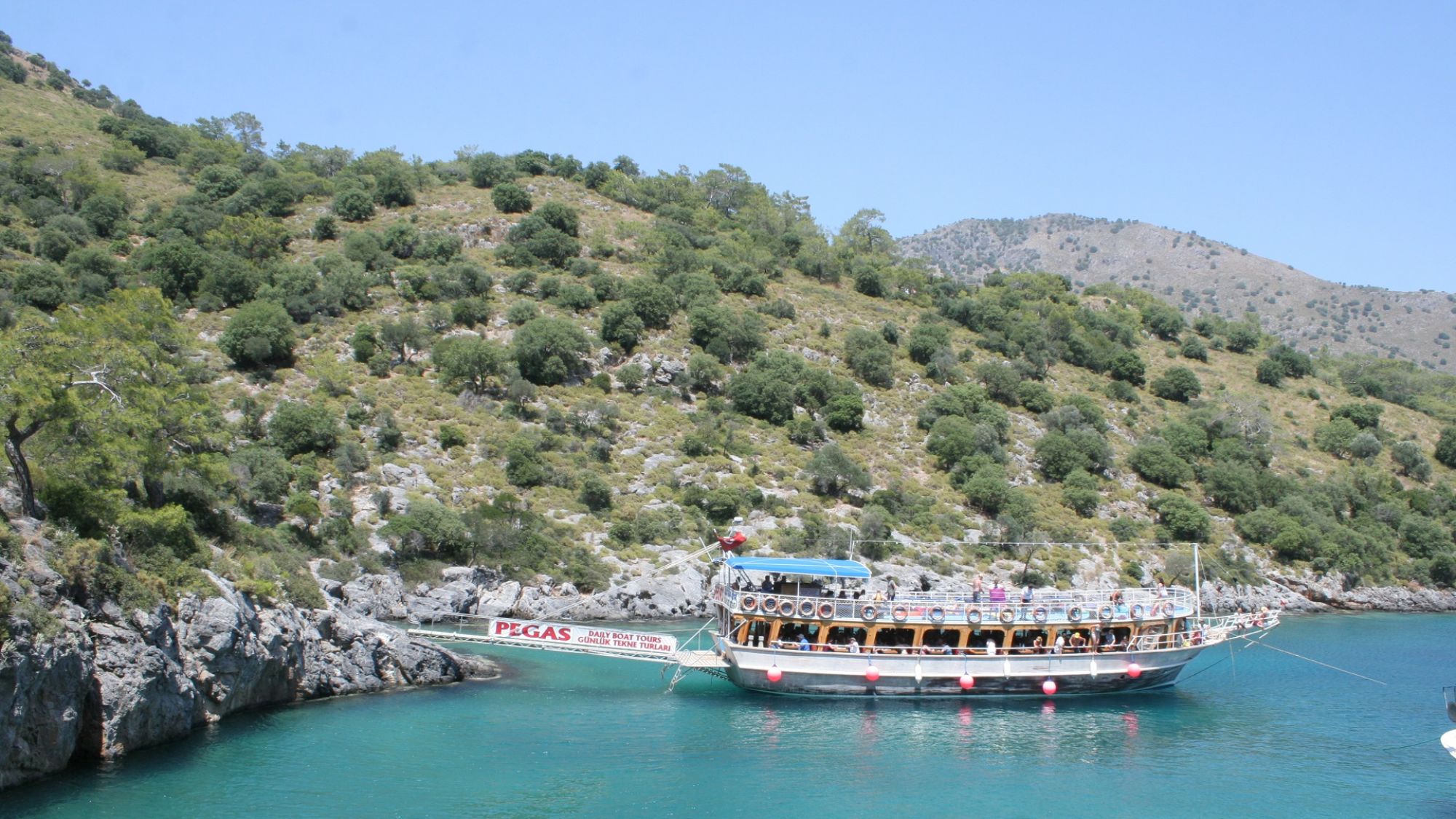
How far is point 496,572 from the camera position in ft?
192

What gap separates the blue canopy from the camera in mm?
41750

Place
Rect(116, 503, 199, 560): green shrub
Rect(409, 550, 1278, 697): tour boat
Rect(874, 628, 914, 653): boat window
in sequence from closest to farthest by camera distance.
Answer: Rect(116, 503, 199, 560): green shrub, Rect(409, 550, 1278, 697): tour boat, Rect(874, 628, 914, 653): boat window

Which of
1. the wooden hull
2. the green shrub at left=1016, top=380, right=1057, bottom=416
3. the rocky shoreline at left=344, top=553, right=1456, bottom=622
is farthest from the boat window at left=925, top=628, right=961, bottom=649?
the green shrub at left=1016, top=380, right=1057, bottom=416

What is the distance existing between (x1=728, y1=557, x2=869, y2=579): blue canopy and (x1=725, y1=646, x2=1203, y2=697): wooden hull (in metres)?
3.18

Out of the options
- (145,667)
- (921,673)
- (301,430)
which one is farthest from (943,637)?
(301,430)

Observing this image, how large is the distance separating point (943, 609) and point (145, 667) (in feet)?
Answer: 93.5

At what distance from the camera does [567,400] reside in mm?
79688

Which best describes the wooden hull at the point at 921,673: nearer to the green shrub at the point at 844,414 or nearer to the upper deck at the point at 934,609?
the upper deck at the point at 934,609

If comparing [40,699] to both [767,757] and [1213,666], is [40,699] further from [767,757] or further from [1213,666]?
[1213,666]

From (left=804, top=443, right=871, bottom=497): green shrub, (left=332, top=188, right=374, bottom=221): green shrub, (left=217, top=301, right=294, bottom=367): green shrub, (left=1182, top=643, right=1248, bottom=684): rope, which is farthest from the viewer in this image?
(left=332, top=188, right=374, bottom=221): green shrub

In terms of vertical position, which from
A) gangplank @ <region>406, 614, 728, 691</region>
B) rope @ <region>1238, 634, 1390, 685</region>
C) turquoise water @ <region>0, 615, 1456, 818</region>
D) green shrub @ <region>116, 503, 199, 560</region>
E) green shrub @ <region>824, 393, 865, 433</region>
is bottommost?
turquoise water @ <region>0, 615, 1456, 818</region>

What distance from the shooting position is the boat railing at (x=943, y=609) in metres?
41.0

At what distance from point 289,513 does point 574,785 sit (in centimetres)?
→ 3494

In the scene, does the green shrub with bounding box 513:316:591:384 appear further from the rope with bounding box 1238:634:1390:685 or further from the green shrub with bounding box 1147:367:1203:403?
the green shrub with bounding box 1147:367:1203:403
